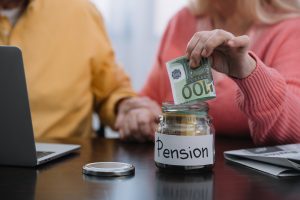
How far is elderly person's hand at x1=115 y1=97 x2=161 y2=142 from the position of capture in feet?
3.95

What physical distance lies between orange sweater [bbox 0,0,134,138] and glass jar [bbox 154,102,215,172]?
27.5 inches

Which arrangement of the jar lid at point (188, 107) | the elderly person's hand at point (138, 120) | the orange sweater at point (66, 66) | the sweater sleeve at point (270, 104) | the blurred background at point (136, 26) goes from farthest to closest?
the blurred background at point (136, 26) → the orange sweater at point (66, 66) → the elderly person's hand at point (138, 120) → the sweater sleeve at point (270, 104) → the jar lid at point (188, 107)

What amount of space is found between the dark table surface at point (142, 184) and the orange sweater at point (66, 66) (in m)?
0.55

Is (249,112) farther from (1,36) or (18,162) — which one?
(1,36)

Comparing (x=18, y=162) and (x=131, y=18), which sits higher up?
(x=131, y=18)

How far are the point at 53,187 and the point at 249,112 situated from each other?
473 mm

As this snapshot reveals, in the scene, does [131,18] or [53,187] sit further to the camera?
[131,18]

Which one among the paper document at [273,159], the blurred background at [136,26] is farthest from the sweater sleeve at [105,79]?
the blurred background at [136,26]

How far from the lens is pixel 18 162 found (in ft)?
2.89

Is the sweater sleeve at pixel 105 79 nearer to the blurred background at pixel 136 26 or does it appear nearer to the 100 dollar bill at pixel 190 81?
the 100 dollar bill at pixel 190 81

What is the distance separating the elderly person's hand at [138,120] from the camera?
3.95 feet

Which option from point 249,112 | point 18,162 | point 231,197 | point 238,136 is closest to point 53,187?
point 18,162

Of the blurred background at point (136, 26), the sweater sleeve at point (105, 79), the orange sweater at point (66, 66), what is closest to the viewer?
the orange sweater at point (66, 66)

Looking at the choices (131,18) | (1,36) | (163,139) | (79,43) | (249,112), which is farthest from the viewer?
(131,18)
